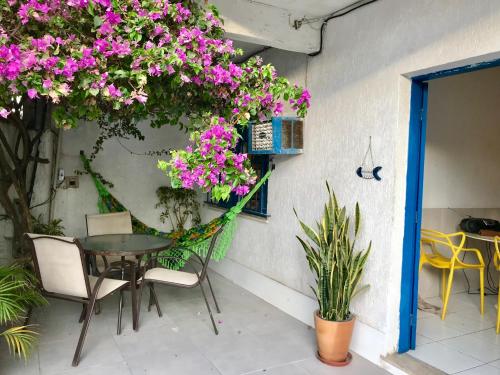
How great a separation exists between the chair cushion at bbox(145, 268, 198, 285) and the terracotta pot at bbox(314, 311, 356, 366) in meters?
1.08

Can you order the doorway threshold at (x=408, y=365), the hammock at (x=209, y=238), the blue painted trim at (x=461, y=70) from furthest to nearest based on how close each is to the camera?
the hammock at (x=209, y=238) < the doorway threshold at (x=408, y=365) < the blue painted trim at (x=461, y=70)

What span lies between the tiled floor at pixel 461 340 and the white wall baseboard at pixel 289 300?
277 millimetres

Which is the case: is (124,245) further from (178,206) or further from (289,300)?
(178,206)

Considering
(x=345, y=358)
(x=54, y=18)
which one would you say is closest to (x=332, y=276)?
(x=345, y=358)

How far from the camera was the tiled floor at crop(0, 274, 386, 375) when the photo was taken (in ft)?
8.30

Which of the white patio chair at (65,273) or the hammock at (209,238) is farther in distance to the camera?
the hammock at (209,238)

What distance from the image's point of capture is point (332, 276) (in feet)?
8.64

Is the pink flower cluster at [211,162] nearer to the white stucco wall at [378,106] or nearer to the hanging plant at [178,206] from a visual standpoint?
the white stucco wall at [378,106]

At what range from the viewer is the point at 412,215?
269cm

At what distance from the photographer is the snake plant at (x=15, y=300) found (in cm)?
214

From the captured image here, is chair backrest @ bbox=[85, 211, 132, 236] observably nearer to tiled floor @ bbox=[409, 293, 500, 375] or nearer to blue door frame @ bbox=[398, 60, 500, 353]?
blue door frame @ bbox=[398, 60, 500, 353]

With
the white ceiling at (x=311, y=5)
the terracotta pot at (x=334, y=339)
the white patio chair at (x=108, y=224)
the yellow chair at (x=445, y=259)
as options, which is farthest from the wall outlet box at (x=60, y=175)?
the yellow chair at (x=445, y=259)

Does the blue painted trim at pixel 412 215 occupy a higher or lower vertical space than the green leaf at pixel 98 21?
lower

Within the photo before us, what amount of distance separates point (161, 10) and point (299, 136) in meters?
1.71
